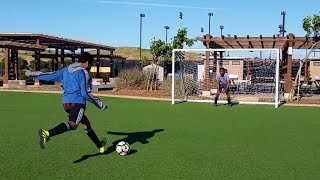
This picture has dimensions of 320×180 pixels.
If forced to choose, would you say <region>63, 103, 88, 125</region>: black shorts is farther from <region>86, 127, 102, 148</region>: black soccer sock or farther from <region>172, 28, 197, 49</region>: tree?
<region>172, 28, 197, 49</region>: tree

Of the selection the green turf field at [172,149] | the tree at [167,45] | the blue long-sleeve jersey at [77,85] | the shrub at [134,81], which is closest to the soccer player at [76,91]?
the blue long-sleeve jersey at [77,85]

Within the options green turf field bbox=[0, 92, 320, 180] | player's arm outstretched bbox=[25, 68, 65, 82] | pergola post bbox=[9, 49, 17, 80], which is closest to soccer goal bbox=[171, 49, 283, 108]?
green turf field bbox=[0, 92, 320, 180]

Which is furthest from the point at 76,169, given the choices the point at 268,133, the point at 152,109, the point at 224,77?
the point at 224,77

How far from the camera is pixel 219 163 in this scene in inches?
256

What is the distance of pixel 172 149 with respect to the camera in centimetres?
760

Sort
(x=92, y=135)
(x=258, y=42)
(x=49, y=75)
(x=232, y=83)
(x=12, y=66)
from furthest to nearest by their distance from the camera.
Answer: (x=12, y=66) < (x=232, y=83) < (x=258, y=42) < (x=92, y=135) < (x=49, y=75)

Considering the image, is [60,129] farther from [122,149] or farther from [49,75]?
[122,149]

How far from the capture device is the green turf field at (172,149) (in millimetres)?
5891

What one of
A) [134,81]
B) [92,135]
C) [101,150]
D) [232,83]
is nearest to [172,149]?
[101,150]

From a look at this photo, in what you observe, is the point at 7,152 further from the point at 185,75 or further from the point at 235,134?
the point at 185,75

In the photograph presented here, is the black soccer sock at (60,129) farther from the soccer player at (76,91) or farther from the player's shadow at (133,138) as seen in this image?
the player's shadow at (133,138)

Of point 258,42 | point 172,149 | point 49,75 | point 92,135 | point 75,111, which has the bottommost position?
point 172,149

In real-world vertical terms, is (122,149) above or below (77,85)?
below

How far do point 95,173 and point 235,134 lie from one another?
176 inches
